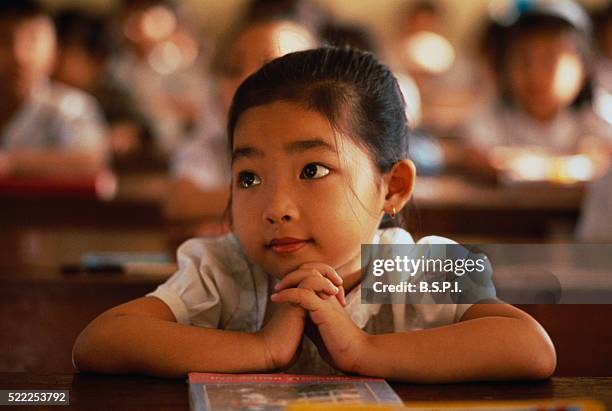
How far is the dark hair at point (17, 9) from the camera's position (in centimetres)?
313

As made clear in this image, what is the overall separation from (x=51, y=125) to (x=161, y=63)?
2974 millimetres

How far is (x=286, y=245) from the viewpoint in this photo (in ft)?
3.01

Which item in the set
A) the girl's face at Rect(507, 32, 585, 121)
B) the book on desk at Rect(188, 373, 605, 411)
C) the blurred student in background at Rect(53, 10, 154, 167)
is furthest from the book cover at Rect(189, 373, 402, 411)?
the blurred student in background at Rect(53, 10, 154, 167)

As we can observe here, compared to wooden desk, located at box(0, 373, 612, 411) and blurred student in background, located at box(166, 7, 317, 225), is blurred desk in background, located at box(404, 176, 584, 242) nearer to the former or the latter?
blurred student in background, located at box(166, 7, 317, 225)

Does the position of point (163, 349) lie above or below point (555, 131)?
below

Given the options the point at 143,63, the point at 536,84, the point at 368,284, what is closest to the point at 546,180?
the point at 536,84

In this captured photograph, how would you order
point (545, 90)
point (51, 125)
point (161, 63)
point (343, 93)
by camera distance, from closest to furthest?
point (343, 93) → point (545, 90) → point (51, 125) → point (161, 63)

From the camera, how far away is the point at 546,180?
2.71 meters

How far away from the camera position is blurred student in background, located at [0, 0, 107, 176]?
289cm

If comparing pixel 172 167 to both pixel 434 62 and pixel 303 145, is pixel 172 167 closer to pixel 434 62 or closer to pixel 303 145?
pixel 303 145

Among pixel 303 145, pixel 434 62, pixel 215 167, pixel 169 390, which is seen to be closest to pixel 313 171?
pixel 303 145

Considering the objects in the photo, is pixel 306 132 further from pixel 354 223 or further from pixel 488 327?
pixel 488 327

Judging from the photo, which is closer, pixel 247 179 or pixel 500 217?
pixel 247 179

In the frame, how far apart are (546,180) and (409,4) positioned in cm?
445
